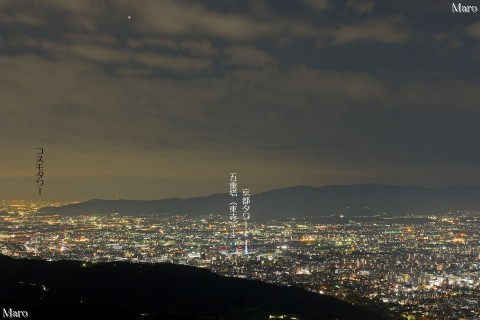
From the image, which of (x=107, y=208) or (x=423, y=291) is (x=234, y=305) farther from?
(x=107, y=208)

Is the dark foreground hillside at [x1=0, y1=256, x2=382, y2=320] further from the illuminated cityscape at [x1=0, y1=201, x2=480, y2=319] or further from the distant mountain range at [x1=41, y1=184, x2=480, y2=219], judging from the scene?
the distant mountain range at [x1=41, y1=184, x2=480, y2=219]

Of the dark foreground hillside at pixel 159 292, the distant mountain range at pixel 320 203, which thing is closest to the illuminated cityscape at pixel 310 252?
the dark foreground hillside at pixel 159 292

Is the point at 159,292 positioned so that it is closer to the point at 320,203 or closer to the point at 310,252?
the point at 310,252

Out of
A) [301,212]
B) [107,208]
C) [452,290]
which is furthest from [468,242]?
[107,208]

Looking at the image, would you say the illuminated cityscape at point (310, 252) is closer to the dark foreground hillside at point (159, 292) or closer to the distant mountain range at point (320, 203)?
the dark foreground hillside at point (159, 292)

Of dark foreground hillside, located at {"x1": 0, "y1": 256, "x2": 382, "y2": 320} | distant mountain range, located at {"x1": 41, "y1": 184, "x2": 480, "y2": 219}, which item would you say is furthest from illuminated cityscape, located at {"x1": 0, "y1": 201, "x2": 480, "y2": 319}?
distant mountain range, located at {"x1": 41, "y1": 184, "x2": 480, "y2": 219}

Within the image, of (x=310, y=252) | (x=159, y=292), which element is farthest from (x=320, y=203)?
(x=159, y=292)

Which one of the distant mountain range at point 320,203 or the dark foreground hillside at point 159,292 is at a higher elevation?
the distant mountain range at point 320,203
